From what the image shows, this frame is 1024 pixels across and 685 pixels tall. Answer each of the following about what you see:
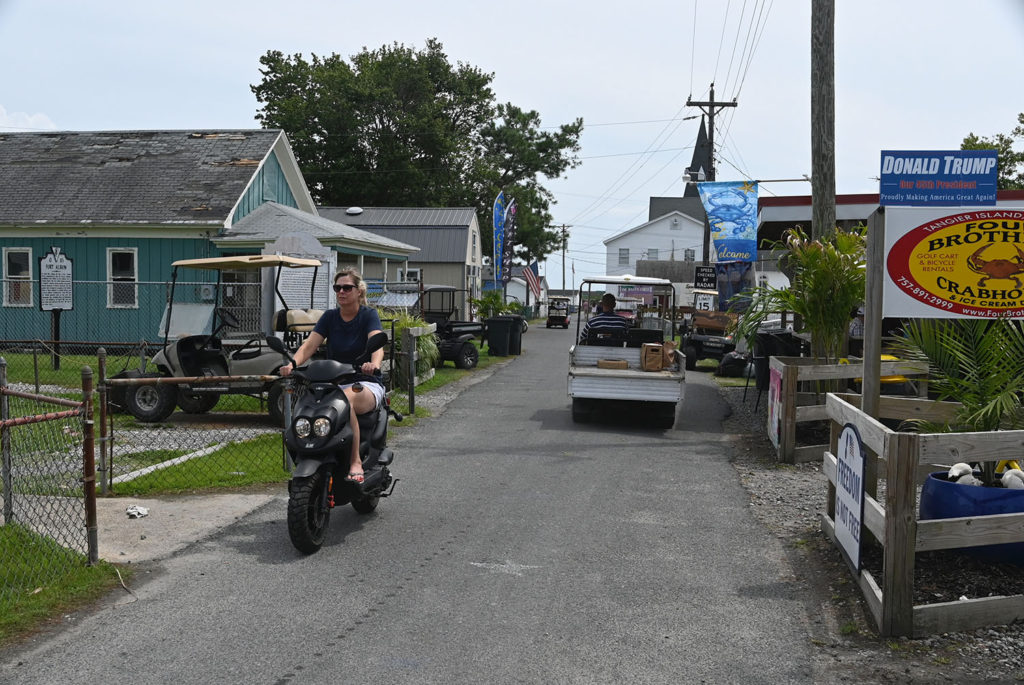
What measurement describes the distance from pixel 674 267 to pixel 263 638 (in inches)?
2661

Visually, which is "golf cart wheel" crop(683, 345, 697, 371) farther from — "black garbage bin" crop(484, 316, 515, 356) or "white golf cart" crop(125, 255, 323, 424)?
"white golf cart" crop(125, 255, 323, 424)

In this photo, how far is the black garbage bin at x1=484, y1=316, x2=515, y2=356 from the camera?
26844 millimetres

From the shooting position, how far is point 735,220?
23266 mm

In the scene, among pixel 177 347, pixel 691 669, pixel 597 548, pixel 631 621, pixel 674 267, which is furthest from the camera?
pixel 674 267

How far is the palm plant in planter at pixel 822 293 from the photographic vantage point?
11492 mm

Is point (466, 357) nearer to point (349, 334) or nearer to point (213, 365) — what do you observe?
point (213, 365)

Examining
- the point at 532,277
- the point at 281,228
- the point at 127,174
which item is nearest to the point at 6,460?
the point at 281,228

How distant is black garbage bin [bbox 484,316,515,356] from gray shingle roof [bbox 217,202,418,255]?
419 cm

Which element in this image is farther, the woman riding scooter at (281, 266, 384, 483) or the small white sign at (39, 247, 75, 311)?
the small white sign at (39, 247, 75, 311)

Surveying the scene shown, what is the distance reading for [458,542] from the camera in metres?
6.80

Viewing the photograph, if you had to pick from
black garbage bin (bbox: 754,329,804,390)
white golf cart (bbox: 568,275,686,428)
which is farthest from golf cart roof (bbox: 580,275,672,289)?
black garbage bin (bbox: 754,329,804,390)

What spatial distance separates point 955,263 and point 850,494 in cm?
159

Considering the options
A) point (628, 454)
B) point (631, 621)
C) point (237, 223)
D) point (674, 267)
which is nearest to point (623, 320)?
point (628, 454)

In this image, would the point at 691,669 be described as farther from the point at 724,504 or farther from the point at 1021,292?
the point at 724,504
